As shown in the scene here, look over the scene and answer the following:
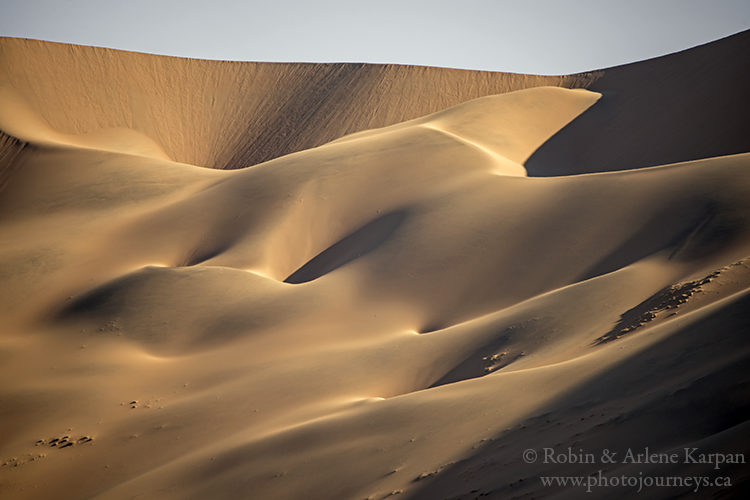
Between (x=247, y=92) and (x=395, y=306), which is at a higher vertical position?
(x=247, y=92)

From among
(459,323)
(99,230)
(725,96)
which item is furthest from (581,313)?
(725,96)

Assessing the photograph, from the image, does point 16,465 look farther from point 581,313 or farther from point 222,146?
point 222,146

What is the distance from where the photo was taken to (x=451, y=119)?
29078mm

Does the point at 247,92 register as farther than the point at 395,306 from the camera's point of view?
Yes

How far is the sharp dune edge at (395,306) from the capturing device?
694cm

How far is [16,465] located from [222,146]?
37931mm

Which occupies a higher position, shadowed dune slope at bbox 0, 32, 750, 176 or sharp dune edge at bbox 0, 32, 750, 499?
shadowed dune slope at bbox 0, 32, 750, 176

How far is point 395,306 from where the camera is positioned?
49.2 feet

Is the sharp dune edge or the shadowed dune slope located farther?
the shadowed dune slope

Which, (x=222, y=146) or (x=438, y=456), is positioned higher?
(x=222, y=146)

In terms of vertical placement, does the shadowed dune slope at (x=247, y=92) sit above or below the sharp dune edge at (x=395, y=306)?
above

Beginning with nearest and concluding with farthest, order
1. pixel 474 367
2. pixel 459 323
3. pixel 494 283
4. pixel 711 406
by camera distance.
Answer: pixel 711 406
pixel 474 367
pixel 459 323
pixel 494 283

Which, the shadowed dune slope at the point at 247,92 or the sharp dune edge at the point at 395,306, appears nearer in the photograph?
the sharp dune edge at the point at 395,306

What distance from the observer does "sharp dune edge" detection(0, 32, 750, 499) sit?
273 inches
